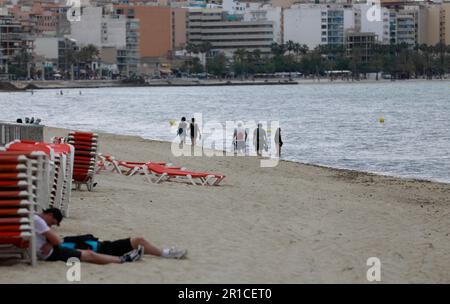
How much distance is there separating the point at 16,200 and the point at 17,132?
36.6 feet

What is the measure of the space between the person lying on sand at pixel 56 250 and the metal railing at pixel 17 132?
1045 cm

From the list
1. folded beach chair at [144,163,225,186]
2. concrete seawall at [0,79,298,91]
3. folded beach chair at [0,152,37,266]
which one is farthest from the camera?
concrete seawall at [0,79,298,91]

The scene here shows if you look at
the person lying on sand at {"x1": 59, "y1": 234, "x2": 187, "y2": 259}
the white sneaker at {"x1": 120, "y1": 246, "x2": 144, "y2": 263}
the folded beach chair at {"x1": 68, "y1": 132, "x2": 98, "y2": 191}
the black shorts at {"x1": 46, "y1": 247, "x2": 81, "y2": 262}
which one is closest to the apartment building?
the folded beach chair at {"x1": 68, "y1": 132, "x2": 98, "y2": 191}

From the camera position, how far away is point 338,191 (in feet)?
66.1

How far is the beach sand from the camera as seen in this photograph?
33.7 feet

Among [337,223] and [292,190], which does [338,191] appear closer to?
[292,190]

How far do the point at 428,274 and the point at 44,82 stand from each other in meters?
170

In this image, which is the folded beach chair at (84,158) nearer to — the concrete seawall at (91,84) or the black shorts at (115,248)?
the black shorts at (115,248)

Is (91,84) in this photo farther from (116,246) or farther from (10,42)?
(116,246)

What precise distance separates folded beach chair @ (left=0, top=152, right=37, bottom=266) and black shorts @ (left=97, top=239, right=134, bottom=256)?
0.78 meters

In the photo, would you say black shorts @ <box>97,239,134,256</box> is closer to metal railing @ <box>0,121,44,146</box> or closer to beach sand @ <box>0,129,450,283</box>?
beach sand @ <box>0,129,450,283</box>

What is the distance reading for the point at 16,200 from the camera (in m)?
9.80
